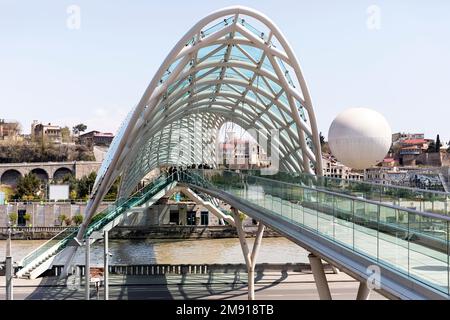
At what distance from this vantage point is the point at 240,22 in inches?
1173

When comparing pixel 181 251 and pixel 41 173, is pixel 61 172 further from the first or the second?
pixel 181 251

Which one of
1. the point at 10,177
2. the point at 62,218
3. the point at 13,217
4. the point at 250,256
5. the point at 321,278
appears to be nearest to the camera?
the point at 321,278

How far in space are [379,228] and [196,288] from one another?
23.3m

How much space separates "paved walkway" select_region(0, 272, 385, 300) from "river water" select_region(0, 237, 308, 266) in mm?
9411

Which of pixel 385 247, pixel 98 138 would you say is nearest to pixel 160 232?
pixel 385 247

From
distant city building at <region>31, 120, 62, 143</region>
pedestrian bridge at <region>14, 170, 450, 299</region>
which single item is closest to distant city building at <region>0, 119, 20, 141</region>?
distant city building at <region>31, 120, 62, 143</region>

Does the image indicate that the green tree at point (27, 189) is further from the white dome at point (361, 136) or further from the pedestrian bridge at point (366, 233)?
the pedestrian bridge at point (366, 233)

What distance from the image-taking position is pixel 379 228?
382 inches

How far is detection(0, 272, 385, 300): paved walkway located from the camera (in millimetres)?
28453

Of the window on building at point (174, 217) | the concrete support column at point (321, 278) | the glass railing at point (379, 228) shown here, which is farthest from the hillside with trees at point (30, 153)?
the concrete support column at point (321, 278)

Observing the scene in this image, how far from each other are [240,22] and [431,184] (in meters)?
13.3
